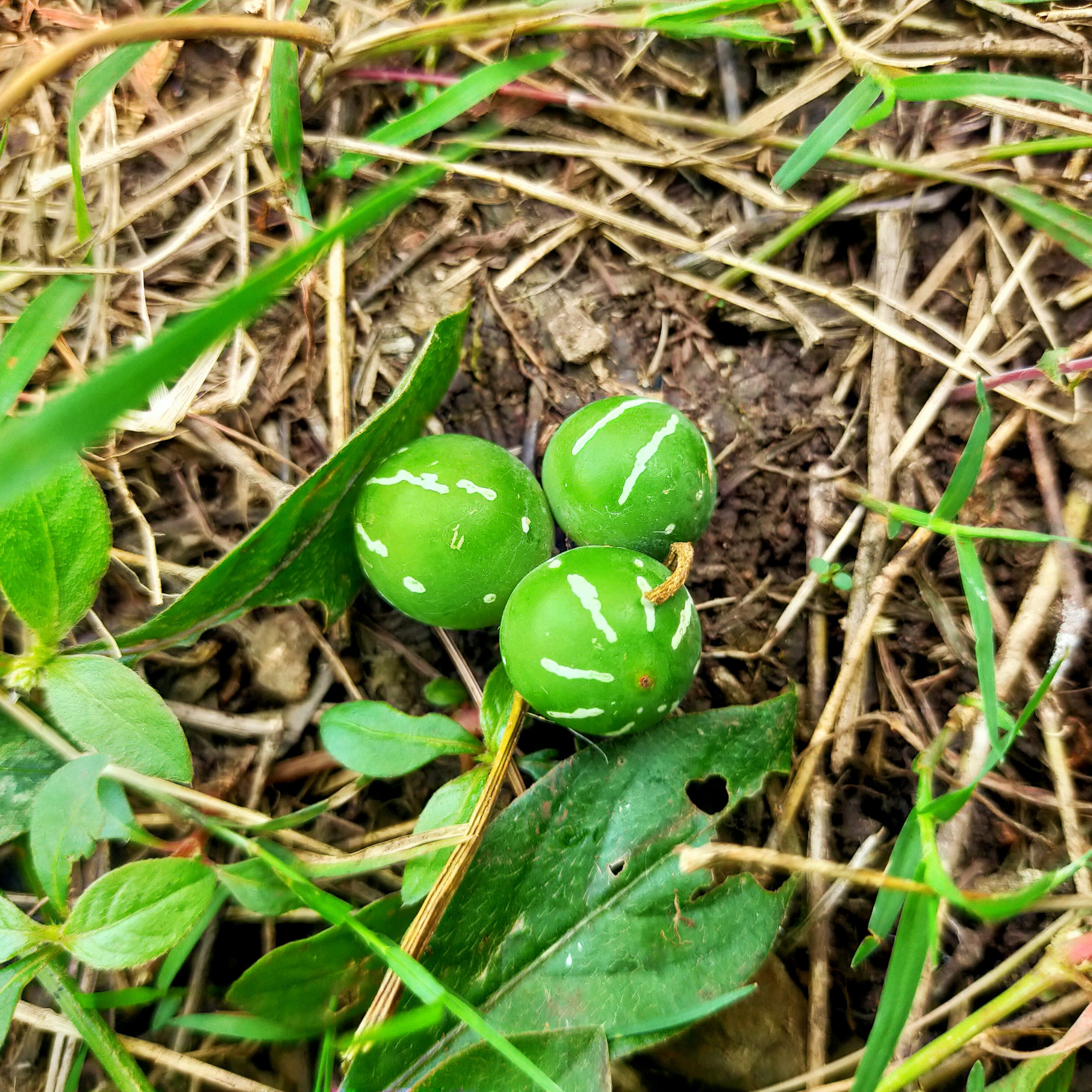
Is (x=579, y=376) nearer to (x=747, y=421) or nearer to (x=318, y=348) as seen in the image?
(x=747, y=421)

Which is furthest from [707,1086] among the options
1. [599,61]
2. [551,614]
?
[599,61]

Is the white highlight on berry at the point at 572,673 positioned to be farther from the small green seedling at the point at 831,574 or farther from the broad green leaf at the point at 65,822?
the broad green leaf at the point at 65,822

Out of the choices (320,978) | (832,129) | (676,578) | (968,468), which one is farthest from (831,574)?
(320,978)

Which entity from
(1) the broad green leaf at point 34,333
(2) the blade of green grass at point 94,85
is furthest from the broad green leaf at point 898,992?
(2) the blade of green grass at point 94,85

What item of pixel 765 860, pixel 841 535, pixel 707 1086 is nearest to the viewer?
pixel 765 860

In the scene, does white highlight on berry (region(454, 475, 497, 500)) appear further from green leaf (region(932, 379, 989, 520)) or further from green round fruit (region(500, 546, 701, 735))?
green leaf (region(932, 379, 989, 520))

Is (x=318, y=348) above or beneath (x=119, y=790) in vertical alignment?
above
